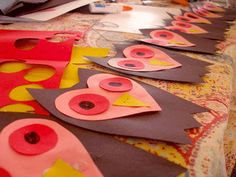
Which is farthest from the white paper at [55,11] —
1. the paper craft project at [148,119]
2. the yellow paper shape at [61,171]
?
the yellow paper shape at [61,171]

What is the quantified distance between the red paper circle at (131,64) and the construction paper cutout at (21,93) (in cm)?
18

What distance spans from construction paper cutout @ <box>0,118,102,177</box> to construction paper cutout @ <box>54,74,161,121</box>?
41 millimetres

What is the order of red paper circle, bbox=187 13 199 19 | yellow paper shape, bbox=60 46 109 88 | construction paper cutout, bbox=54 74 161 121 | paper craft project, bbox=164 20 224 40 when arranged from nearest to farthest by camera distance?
construction paper cutout, bbox=54 74 161 121, yellow paper shape, bbox=60 46 109 88, paper craft project, bbox=164 20 224 40, red paper circle, bbox=187 13 199 19

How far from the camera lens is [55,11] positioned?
962 millimetres

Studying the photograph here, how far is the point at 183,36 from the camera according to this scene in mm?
803

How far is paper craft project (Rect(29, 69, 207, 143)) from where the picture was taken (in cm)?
38

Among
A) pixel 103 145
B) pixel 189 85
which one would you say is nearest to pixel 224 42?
pixel 189 85

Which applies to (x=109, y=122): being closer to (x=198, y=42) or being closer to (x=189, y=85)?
(x=189, y=85)

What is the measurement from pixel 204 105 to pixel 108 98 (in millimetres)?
162

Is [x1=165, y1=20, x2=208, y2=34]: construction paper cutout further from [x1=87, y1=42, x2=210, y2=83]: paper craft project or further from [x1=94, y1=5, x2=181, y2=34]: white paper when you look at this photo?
[x1=87, y1=42, x2=210, y2=83]: paper craft project

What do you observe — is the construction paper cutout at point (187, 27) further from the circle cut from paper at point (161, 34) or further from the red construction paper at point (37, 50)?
the red construction paper at point (37, 50)

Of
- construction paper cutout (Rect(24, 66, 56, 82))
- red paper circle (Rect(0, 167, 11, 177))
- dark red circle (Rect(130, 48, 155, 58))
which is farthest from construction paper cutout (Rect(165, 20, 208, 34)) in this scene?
red paper circle (Rect(0, 167, 11, 177))

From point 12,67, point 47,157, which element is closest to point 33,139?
point 47,157

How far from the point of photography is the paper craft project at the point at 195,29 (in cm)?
84
